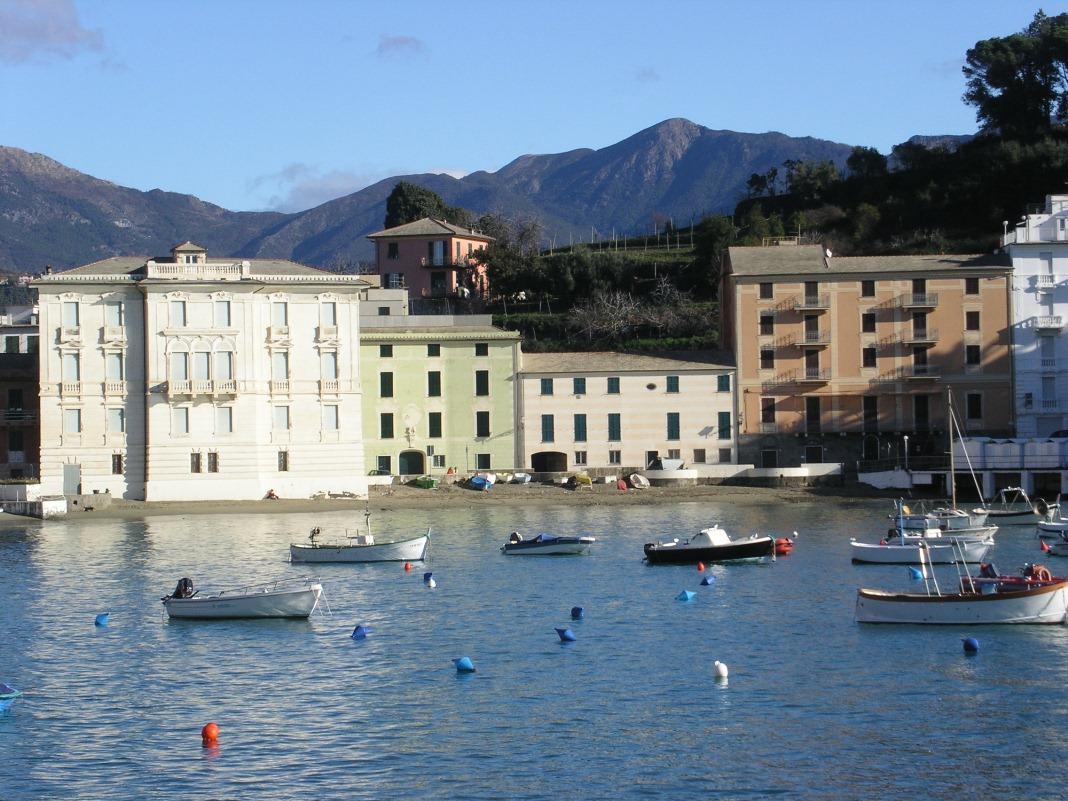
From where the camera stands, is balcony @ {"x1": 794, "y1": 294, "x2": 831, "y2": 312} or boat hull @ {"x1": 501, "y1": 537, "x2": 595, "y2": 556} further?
balcony @ {"x1": 794, "y1": 294, "x2": 831, "y2": 312}

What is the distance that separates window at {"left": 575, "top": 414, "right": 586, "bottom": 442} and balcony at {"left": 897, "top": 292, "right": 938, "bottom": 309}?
20303mm

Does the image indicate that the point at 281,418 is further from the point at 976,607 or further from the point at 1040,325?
the point at 976,607

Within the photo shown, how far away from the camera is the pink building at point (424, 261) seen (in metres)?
122

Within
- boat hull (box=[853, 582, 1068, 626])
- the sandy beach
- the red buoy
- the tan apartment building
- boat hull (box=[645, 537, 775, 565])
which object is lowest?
the red buoy

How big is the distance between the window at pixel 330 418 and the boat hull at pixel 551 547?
82.9 feet

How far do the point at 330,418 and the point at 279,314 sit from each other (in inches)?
262

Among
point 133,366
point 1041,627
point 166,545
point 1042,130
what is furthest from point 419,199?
point 1041,627

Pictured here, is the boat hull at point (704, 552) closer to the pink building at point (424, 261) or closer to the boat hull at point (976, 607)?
the boat hull at point (976, 607)

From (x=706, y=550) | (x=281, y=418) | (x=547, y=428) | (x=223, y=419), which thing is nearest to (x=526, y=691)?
(x=706, y=550)

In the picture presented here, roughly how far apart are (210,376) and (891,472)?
39105 mm

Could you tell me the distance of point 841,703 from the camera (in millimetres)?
32344

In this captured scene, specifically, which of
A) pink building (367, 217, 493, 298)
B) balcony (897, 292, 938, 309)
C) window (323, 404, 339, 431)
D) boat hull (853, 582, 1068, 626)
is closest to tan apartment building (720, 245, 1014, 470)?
balcony (897, 292, 938, 309)

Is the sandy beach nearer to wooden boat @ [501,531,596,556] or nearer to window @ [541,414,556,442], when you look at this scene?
window @ [541,414,556,442]

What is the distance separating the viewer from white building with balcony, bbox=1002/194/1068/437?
84.9 metres
